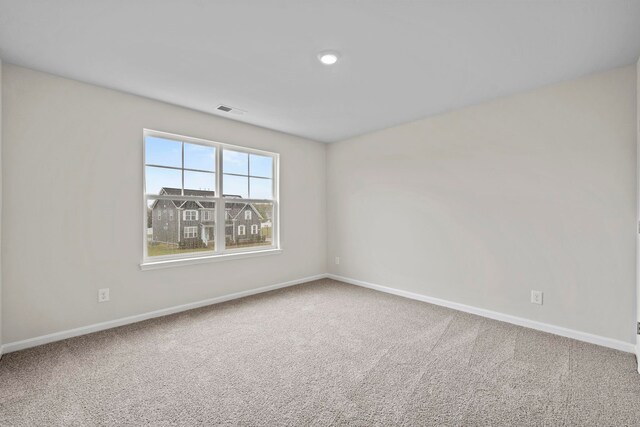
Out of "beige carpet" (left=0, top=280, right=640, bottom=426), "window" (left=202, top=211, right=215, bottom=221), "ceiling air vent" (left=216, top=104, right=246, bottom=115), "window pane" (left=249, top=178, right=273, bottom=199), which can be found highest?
"ceiling air vent" (left=216, top=104, right=246, bottom=115)

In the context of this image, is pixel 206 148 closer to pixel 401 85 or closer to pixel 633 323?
pixel 401 85

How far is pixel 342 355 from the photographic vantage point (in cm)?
242

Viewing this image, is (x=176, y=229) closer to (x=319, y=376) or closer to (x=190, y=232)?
(x=190, y=232)

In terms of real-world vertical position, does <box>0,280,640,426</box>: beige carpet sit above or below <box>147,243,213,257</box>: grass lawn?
below

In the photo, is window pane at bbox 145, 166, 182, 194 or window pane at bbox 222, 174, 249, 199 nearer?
window pane at bbox 145, 166, 182, 194

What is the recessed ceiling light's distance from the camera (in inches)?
89.7

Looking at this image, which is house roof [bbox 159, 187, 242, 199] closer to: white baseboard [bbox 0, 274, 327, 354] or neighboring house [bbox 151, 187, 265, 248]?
neighboring house [bbox 151, 187, 265, 248]

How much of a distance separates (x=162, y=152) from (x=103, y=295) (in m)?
1.63

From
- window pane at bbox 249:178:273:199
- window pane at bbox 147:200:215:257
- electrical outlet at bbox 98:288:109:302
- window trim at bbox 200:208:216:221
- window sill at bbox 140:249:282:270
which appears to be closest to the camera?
electrical outlet at bbox 98:288:109:302

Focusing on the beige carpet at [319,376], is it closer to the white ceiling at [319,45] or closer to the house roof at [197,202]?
the house roof at [197,202]

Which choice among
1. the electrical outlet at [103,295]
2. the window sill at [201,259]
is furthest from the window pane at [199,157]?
the electrical outlet at [103,295]

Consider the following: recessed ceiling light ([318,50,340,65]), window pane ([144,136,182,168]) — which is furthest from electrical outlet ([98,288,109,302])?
recessed ceiling light ([318,50,340,65])

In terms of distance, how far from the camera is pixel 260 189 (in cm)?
438

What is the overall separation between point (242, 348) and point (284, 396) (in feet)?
2.58
